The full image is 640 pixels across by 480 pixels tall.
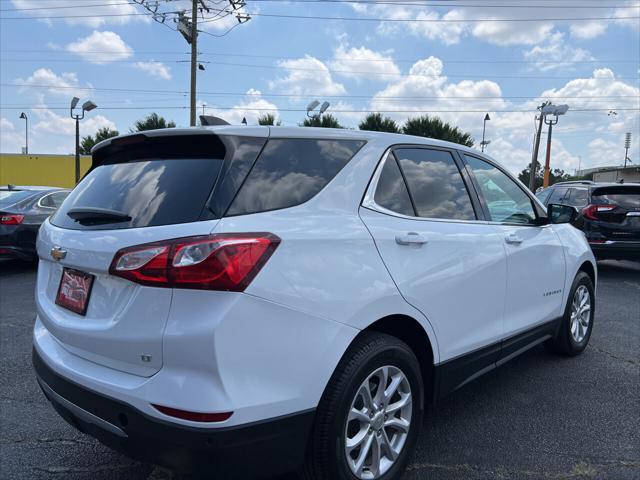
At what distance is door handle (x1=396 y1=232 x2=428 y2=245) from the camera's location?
2.39m

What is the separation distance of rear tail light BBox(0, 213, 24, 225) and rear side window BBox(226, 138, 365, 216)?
7.68 meters

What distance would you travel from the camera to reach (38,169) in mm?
41031

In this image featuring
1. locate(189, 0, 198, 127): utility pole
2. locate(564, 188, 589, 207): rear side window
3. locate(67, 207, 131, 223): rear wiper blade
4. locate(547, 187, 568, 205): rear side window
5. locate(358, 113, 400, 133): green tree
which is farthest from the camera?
locate(358, 113, 400, 133): green tree

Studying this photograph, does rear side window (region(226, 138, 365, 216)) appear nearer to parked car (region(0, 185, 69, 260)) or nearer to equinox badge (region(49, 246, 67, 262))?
equinox badge (region(49, 246, 67, 262))

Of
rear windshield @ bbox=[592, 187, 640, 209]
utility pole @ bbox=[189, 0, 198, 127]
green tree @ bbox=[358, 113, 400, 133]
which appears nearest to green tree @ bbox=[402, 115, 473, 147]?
green tree @ bbox=[358, 113, 400, 133]

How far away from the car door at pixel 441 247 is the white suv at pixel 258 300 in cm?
1

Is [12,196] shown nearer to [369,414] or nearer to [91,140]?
[369,414]

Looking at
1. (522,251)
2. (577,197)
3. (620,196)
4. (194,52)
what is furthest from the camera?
(194,52)

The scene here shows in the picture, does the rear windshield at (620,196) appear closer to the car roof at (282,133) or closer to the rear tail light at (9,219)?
the car roof at (282,133)

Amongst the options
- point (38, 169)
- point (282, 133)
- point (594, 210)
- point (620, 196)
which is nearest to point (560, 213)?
point (282, 133)

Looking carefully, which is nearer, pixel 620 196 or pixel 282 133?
pixel 282 133

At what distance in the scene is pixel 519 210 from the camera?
362 cm

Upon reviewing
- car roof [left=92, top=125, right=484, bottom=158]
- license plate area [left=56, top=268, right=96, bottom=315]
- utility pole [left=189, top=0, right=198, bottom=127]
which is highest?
utility pole [left=189, top=0, right=198, bottom=127]

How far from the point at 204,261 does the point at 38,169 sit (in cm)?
4582
